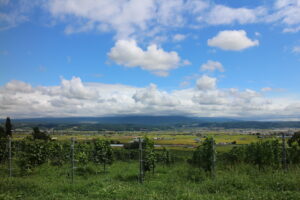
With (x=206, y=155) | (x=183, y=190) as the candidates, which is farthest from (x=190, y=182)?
(x=206, y=155)

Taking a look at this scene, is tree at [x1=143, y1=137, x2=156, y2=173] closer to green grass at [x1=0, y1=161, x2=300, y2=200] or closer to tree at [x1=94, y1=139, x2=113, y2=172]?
green grass at [x1=0, y1=161, x2=300, y2=200]

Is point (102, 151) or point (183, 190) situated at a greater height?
point (183, 190)

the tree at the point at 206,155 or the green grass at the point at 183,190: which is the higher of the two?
the tree at the point at 206,155

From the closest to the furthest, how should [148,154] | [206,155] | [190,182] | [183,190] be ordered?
[183,190] → [190,182] → [206,155] → [148,154]

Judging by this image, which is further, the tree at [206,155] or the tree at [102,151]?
the tree at [102,151]

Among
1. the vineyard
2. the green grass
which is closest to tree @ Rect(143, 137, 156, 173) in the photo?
the vineyard

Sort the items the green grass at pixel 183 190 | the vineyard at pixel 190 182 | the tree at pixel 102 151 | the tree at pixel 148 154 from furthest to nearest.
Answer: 1. the tree at pixel 102 151
2. the tree at pixel 148 154
3. the vineyard at pixel 190 182
4. the green grass at pixel 183 190

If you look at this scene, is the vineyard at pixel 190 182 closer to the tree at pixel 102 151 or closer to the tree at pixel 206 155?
the tree at pixel 206 155

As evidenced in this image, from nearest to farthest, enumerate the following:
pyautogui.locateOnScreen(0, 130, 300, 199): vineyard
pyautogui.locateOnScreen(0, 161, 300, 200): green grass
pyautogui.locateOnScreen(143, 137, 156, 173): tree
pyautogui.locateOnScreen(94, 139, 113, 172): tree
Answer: pyautogui.locateOnScreen(0, 161, 300, 200): green grass < pyautogui.locateOnScreen(0, 130, 300, 199): vineyard < pyautogui.locateOnScreen(143, 137, 156, 173): tree < pyautogui.locateOnScreen(94, 139, 113, 172): tree

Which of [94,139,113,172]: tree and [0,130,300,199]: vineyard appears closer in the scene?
[0,130,300,199]: vineyard

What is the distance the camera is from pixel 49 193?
9.11 m

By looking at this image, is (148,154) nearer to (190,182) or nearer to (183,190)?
(190,182)

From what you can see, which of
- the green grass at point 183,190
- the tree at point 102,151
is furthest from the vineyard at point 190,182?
the tree at point 102,151

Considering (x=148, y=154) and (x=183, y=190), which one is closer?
(x=183, y=190)
